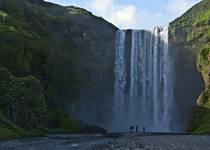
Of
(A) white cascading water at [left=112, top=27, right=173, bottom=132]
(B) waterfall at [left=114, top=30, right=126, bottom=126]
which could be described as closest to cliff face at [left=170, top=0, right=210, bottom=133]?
(A) white cascading water at [left=112, top=27, right=173, bottom=132]

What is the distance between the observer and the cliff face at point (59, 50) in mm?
139750

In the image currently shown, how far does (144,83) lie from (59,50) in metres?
28.7

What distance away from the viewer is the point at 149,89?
534ft

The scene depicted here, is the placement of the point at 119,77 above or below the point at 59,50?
below

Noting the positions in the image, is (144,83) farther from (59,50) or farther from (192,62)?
(59,50)

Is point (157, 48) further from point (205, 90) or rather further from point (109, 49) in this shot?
point (205, 90)

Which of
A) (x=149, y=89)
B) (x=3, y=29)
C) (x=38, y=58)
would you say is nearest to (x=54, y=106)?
(x=38, y=58)

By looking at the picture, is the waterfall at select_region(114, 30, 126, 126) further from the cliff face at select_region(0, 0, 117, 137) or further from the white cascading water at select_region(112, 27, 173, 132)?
the cliff face at select_region(0, 0, 117, 137)

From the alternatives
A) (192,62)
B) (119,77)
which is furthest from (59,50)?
(192,62)

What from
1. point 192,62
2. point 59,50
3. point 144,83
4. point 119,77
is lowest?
point 144,83

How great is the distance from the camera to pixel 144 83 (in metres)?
164

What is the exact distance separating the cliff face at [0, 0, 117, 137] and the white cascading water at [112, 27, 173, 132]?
11.9ft

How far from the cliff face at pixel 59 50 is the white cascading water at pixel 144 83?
3625 millimetres

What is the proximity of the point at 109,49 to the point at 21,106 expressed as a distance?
6029 centimetres
